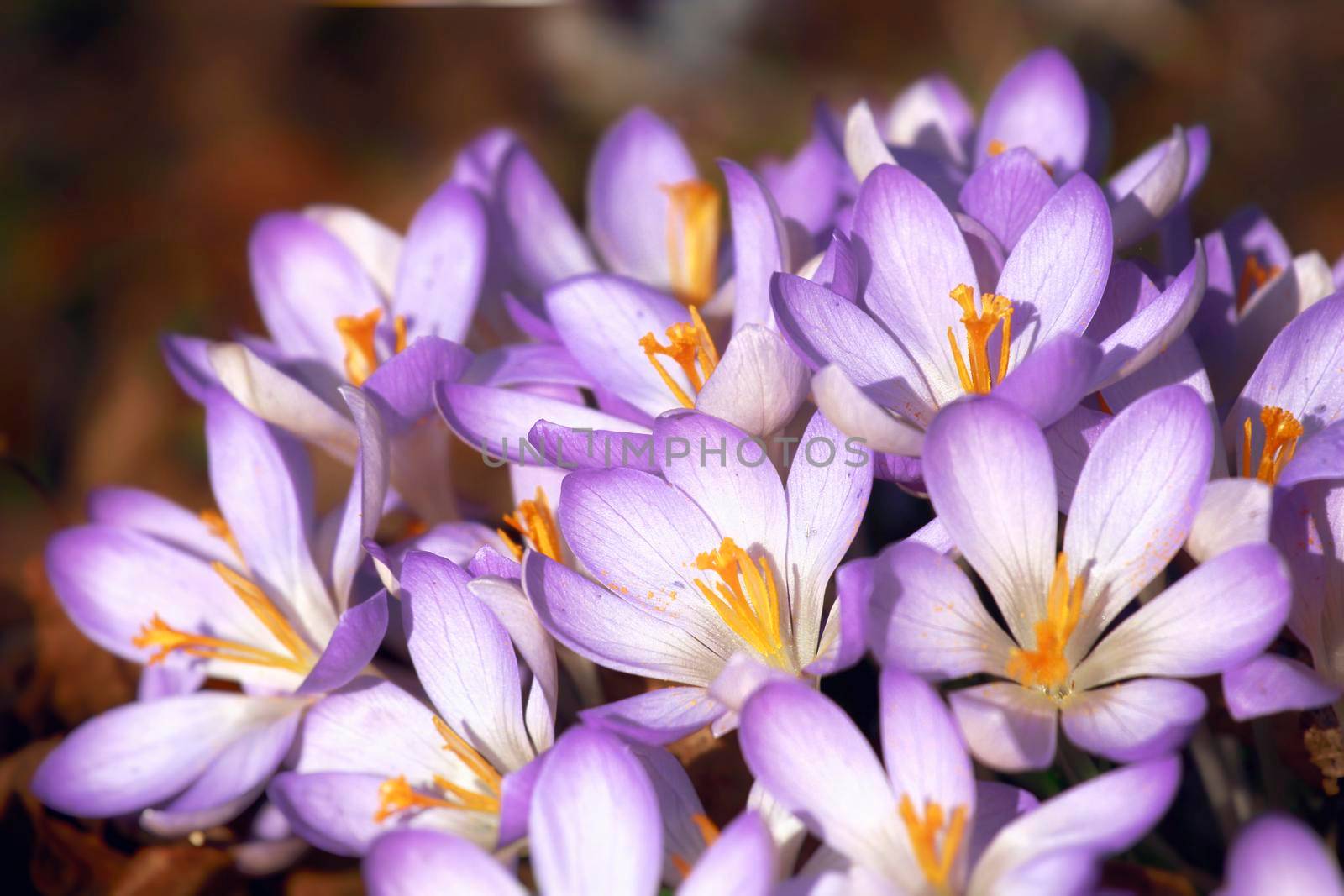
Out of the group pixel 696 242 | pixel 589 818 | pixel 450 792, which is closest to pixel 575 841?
pixel 589 818

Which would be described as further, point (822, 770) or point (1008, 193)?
point (1008, 193)

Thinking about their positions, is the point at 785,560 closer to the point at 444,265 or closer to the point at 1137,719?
the point at 1137,719

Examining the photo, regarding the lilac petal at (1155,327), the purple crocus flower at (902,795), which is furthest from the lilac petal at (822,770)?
the lilac petal at (1155,327)

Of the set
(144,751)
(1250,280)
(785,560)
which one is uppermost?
(1250,280)

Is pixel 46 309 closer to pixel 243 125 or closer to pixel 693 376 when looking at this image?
pixel 243 125

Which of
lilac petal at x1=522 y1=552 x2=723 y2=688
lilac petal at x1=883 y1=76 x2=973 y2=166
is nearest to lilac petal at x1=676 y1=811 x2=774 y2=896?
lilac petal at x1=522 y1=552 x2=723 y2=688

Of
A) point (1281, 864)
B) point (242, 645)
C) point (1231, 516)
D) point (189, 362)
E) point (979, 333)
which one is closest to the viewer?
point (1281, 864)

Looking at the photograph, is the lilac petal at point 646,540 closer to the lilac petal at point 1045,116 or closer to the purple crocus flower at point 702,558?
the purple crocus flower at point 702,558
